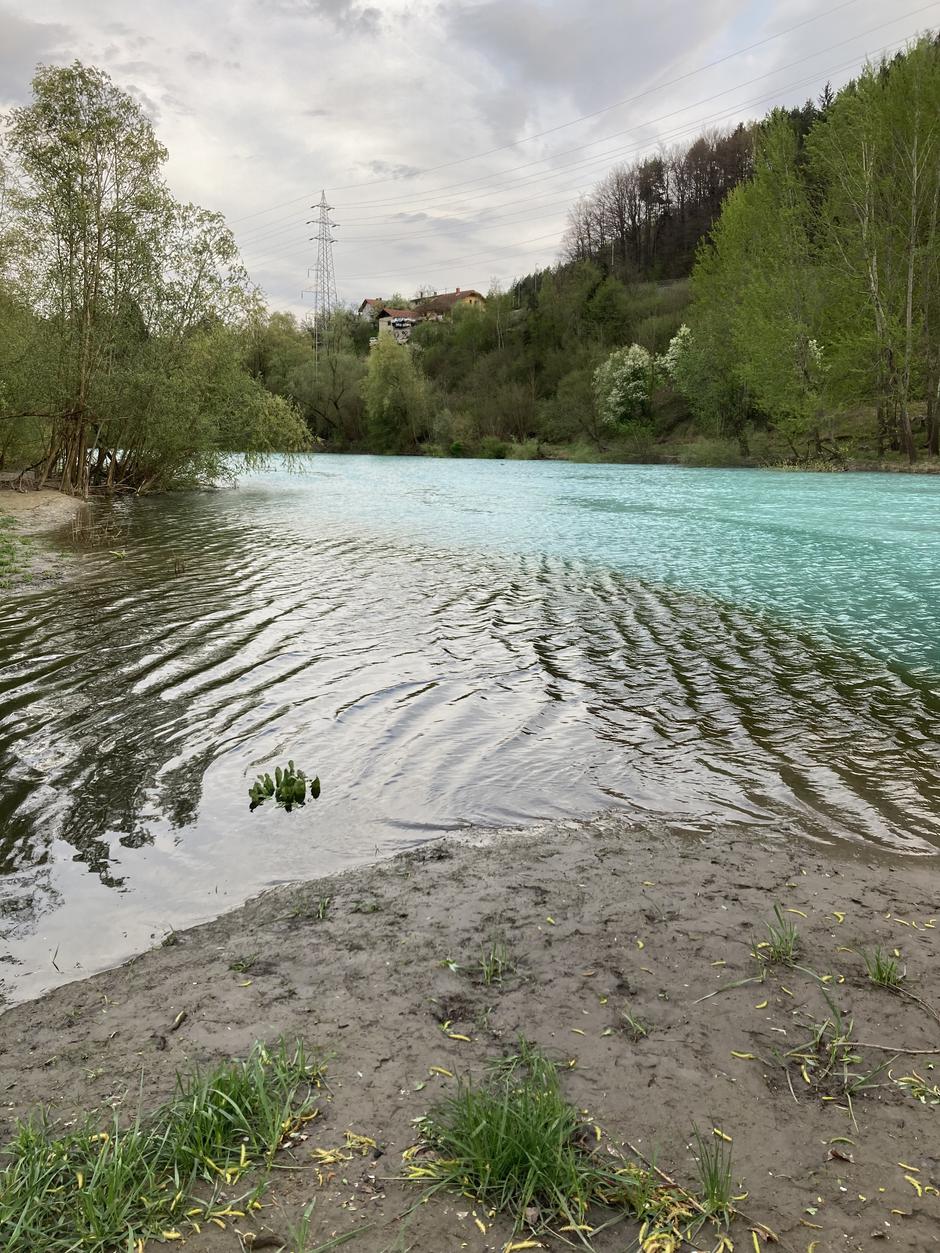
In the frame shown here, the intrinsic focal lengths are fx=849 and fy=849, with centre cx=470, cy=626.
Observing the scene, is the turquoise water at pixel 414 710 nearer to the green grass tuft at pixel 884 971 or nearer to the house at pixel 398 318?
the green grass tuft at pixel 884 971

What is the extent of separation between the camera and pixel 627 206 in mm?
128250

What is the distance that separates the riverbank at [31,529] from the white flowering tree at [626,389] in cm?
5316

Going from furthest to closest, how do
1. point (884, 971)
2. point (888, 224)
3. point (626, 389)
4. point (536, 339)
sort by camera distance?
point (536, 339) → point (626, 389) → point (888, 224) → point (884, 971)

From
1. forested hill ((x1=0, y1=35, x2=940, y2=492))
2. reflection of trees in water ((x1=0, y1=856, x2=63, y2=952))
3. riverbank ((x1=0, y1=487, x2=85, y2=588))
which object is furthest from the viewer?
forested hill ((x1=0, y1=35, x2=940, y2=492))

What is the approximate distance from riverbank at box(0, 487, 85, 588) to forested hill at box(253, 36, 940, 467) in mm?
39335

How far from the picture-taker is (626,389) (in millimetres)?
73875

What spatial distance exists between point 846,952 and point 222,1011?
9.29 feet

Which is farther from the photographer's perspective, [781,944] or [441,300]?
[441,300]

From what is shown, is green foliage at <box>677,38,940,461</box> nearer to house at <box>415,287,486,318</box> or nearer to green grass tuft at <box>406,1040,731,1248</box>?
green grass tuft at <box>406,1040,731,1248</box>

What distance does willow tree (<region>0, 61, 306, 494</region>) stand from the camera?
25.7m

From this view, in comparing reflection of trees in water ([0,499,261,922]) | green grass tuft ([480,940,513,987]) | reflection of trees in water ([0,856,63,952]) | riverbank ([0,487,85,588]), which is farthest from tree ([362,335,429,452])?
green grass tuft ([480,940,513,987])

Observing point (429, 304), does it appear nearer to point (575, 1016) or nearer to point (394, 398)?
point (394, 398)

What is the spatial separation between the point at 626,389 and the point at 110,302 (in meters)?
53.1

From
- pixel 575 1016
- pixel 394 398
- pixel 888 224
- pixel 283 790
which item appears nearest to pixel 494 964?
pixel 575 1016
